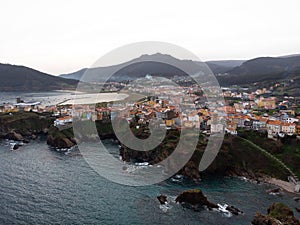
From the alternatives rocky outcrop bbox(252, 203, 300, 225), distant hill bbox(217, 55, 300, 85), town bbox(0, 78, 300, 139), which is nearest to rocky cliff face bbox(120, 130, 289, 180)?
town bbox(0, 78, 300, 139)

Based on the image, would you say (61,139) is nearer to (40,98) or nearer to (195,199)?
(195,199)

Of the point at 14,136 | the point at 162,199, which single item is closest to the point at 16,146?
the point at 14,136

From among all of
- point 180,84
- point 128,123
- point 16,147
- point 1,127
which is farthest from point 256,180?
point 180,84

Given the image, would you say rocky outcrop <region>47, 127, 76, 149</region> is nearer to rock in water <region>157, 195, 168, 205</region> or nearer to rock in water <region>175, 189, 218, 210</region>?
rock in water <region>157, 195, 168, 205</region>

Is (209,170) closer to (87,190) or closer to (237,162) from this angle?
(237,162)

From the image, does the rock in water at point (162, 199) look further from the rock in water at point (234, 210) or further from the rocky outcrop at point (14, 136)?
the rocky outcrop at point (14, 136)
